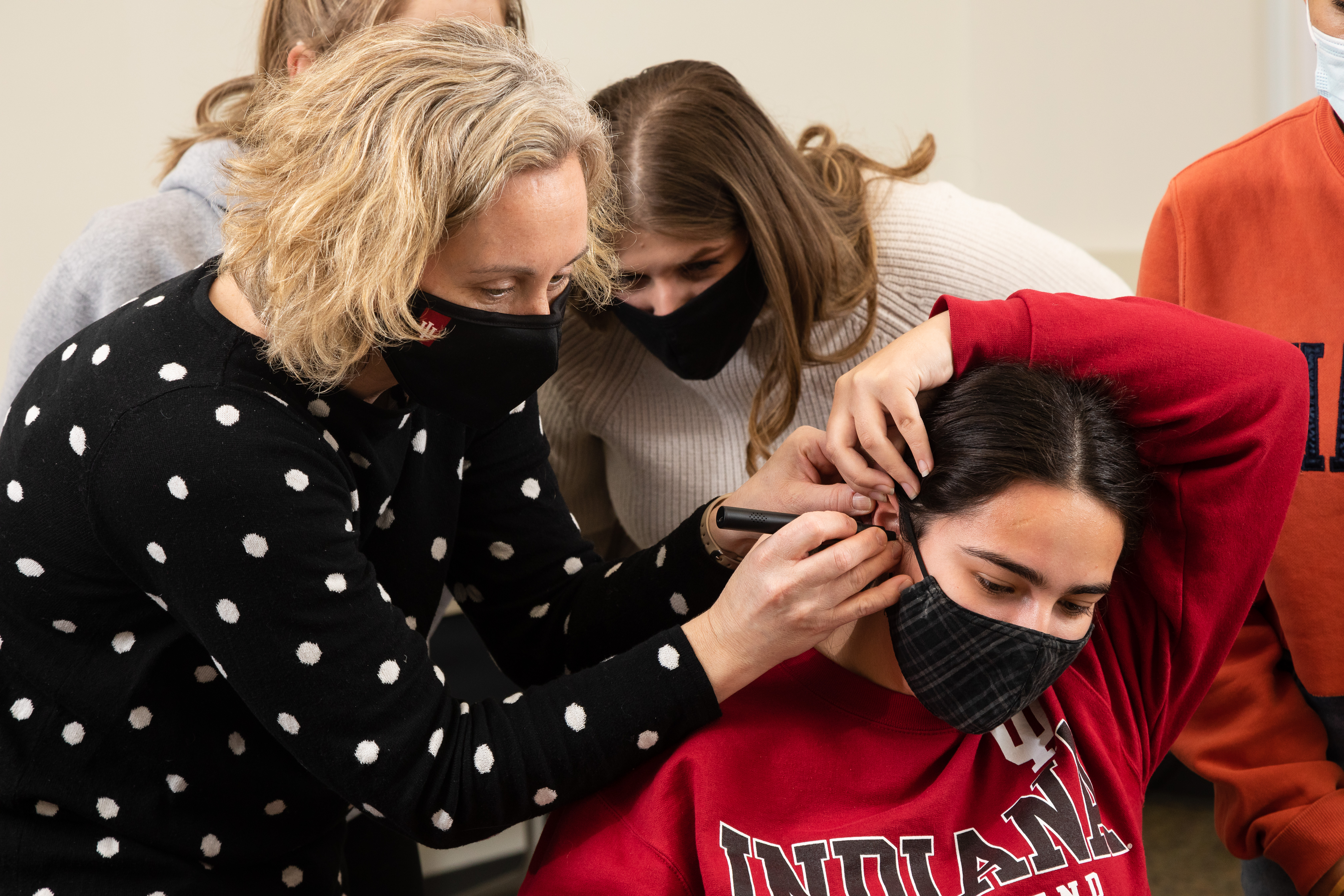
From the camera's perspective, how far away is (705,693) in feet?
3.41

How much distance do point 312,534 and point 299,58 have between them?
0.86 metres

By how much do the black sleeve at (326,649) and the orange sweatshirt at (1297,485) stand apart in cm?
69

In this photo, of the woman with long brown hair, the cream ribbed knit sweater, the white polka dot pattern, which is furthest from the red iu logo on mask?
the cream ribbed knit sweater

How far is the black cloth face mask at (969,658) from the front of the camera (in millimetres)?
1092

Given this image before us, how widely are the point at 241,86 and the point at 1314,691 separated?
1.71 meters

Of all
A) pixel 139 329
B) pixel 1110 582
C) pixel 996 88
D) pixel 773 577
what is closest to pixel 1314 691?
pixel 1110 582

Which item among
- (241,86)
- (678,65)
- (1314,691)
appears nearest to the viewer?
(1314,691)

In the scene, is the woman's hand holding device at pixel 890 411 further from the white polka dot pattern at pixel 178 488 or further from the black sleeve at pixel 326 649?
the white polka dot pattern at pixel 178 488

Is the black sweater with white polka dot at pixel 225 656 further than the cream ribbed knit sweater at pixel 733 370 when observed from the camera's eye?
No

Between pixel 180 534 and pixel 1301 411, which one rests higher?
pixel 180 534

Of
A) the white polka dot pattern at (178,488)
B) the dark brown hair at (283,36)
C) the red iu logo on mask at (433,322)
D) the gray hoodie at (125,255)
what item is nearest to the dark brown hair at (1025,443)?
the red iu logo on mask at (433,322)

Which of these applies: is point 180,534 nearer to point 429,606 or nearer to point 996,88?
point 429,606

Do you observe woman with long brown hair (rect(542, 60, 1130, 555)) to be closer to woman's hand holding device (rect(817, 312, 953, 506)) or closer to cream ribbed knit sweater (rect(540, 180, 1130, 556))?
cream ribbed knit sweater (rect(540, 180, 1130, 556))

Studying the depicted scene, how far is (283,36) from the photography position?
1.55 m
